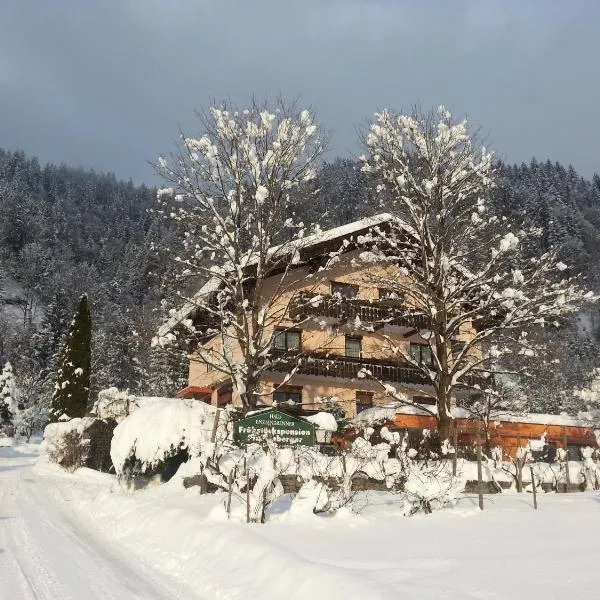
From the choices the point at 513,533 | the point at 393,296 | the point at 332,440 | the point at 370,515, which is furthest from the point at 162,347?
the point at 513,533

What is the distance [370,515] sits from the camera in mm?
13125

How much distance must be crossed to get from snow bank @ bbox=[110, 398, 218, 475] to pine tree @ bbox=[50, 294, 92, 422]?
23.9 m

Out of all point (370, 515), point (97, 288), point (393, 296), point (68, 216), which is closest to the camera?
point (370, 515)

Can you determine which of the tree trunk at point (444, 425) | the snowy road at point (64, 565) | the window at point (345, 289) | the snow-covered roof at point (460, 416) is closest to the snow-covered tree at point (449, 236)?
the tree trunk at point (444, 425)

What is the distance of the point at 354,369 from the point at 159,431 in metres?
16.2

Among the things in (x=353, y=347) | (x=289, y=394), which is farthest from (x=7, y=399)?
(x=353, y=347)

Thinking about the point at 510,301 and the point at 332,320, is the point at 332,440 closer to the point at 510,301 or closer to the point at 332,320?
the point at 510,301

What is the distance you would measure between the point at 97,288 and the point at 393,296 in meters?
90.0

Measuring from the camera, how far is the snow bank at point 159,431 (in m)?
16.6

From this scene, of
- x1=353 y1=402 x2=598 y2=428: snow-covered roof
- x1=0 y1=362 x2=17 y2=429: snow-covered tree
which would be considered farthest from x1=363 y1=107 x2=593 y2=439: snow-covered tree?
x1=0 y1=362 x2=17 y2=429: snow-covered tree

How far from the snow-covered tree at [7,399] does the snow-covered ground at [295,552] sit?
145ft

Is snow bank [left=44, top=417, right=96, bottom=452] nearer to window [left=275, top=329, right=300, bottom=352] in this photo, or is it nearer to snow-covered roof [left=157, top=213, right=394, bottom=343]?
snow-covered roof [left=157, top=213, right=394, bottom=343]

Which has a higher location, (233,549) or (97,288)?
(97,288)

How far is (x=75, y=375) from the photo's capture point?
40938 mm
